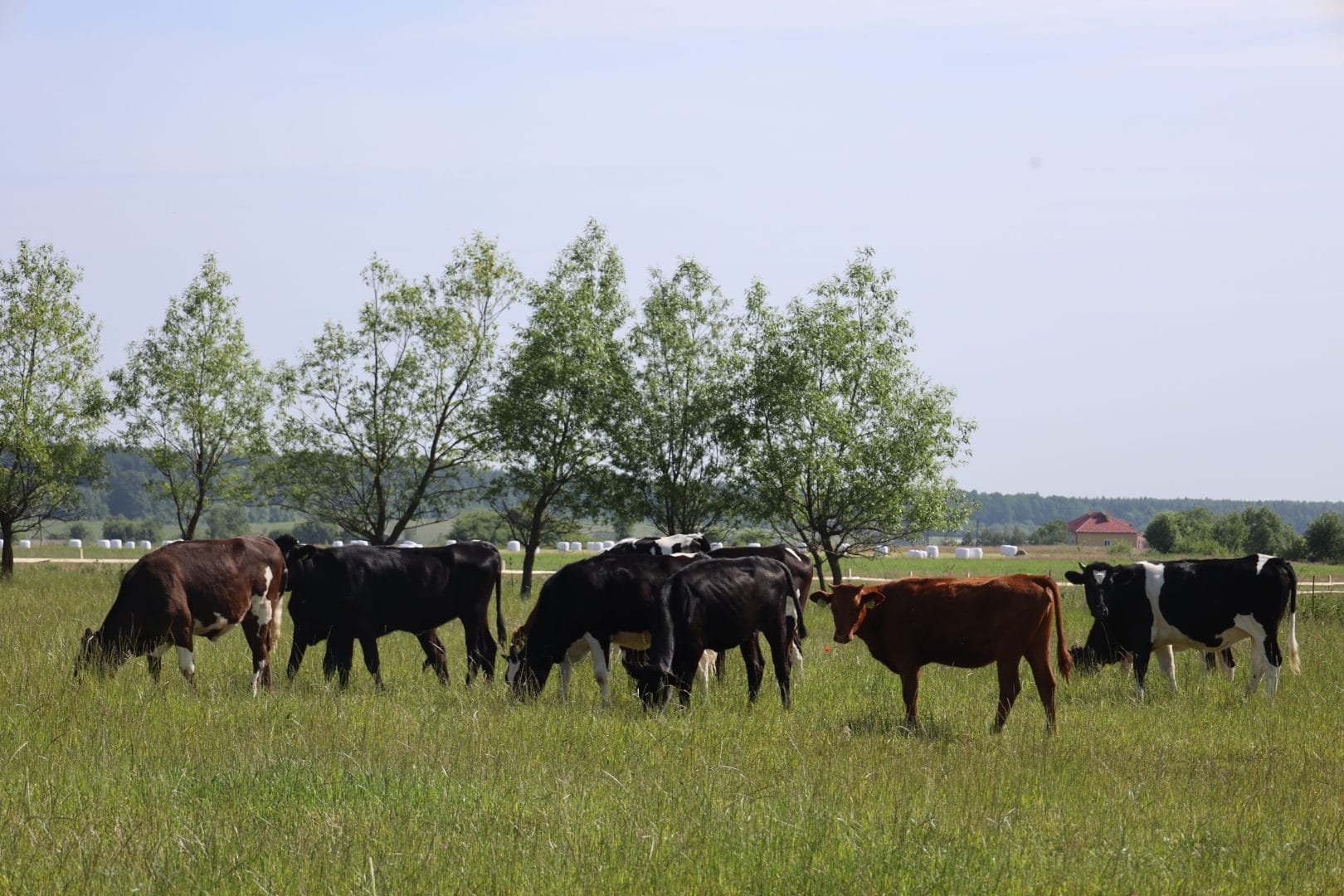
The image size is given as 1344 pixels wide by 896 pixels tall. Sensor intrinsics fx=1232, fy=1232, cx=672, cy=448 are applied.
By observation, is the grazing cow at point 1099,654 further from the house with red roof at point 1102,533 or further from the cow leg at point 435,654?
the house with red roof at point 1102,533

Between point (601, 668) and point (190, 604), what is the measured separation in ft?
15.9

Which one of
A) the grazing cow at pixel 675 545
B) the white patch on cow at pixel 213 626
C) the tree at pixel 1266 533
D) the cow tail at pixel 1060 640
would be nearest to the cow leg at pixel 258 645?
the white patch on cow at pixel 213 626

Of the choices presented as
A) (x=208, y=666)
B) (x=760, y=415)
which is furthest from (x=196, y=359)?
(x=208, y=666)

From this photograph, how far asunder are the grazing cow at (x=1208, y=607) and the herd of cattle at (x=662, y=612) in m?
0.02

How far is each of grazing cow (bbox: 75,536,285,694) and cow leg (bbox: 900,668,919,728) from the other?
7.00 m

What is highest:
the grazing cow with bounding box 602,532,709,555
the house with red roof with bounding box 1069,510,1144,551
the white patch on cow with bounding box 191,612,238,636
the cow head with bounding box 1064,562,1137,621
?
the grazing cow with bounding box 602,532,709,555

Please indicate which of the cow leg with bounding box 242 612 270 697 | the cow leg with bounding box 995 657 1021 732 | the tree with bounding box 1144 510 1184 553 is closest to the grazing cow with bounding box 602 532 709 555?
the cow leg with bounding box 242 612 270 697

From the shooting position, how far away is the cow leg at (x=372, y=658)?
14.8 m

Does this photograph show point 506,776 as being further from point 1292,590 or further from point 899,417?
point 899,417

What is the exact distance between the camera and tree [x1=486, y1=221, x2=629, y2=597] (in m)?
40.4

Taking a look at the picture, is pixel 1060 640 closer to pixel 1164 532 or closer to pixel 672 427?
pixel 672 427

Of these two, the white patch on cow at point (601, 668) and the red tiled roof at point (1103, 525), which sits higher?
the white patch on cow at point (601, 668)

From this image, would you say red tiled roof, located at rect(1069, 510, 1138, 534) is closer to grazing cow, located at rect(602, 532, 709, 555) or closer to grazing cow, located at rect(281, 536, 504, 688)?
grazing cow, located at rect(602, 532, 709, 555)

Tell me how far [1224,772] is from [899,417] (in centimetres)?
2878
